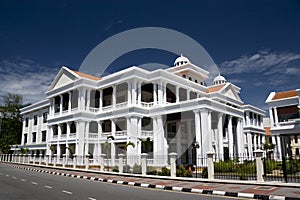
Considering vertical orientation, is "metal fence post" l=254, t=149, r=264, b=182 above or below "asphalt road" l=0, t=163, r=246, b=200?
above

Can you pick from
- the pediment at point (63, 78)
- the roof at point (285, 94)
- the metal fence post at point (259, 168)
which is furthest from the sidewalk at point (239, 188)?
the roof at point (285, 94)

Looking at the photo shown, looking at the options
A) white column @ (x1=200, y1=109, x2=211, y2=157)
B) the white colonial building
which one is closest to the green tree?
the white colonial building

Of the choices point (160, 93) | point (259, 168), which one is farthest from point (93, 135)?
point (259, 168)

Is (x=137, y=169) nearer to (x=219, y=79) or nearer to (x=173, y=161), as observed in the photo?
(x=173, y=161)

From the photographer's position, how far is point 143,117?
2883 centimetres

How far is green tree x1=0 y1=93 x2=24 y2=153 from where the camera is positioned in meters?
53.0

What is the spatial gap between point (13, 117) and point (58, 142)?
2846 centimetres

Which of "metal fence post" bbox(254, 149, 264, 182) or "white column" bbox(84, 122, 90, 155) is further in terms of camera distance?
"white column" bbox(84, 122, 90, 155)

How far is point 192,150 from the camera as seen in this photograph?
29250mm

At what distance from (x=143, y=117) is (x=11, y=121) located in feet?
124

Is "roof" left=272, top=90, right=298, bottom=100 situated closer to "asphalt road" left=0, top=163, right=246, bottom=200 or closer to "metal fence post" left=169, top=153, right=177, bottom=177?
"metal fence post" left=169, top=153, right=177, bottom=177

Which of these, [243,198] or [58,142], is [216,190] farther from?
[58,142]

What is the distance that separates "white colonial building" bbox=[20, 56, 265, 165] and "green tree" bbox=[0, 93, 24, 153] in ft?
72.7

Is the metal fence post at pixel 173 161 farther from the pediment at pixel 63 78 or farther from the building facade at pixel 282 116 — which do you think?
the building facade at pixel 282 116
